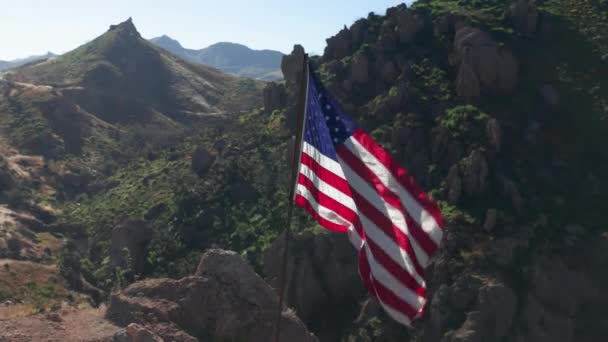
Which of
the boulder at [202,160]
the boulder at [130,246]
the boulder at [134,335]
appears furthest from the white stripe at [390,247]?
the boulder at [202,160]

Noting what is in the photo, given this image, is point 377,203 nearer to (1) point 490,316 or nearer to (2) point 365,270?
(2) point 365,270

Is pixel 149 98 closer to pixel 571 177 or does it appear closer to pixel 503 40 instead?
pixel 503 40

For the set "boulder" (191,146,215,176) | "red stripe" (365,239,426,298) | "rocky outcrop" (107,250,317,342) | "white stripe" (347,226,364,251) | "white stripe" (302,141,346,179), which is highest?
"white stripe" (302,141,346,179)

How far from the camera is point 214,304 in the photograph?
19.1m

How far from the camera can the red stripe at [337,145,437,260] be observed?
439 inches

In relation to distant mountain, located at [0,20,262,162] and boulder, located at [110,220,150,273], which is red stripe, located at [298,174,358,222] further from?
distant mountain, located at [0,20,262,162]

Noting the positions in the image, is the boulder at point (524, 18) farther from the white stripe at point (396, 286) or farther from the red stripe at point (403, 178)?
the white stripe at point (396, 286)

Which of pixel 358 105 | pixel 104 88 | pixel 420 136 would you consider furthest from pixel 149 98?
pixel 420 136

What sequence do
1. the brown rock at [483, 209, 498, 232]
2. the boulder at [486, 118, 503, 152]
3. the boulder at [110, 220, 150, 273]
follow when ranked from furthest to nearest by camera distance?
1. the boulder at [110, 220, 150, 273]
2. the boulder at [486, 118, 503, 152]
3. the brown rock at [483, 209, 498, 232]

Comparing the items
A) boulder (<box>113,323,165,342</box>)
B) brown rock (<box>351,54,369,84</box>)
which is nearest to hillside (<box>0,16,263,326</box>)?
boulder (<box>113,323,165,342</box>)

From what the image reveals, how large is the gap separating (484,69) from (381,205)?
3832cm

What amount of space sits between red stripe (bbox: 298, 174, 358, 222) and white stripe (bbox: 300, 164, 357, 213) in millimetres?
47

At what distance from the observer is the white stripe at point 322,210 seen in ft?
38.2

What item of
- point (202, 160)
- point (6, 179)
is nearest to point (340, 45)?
point (202, 160)
